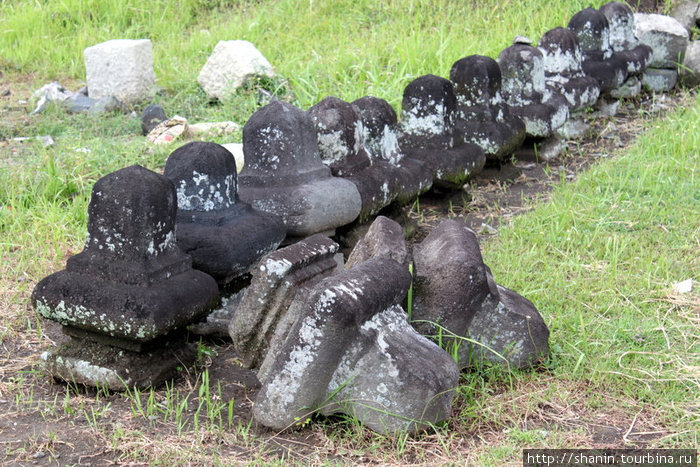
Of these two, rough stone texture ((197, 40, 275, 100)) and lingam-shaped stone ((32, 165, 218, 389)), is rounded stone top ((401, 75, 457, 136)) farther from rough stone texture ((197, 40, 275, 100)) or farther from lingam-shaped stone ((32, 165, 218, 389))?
rough stone texture ((197, 40, 275, 100))

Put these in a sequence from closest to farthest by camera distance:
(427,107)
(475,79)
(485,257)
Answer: (485,257)
(427,107)
(475,79)

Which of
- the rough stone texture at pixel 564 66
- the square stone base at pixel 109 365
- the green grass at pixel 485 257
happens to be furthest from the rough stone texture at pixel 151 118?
the square stone base at pixel 109 365

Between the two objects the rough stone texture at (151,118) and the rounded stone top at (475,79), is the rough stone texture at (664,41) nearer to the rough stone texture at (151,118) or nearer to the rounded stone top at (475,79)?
the rounded stone top at (475,79)

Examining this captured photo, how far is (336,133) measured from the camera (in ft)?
12.2

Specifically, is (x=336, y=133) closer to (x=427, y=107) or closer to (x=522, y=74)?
(x=427, y=107)

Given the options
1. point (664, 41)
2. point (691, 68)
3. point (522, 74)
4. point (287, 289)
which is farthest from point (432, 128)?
point (691, 68)

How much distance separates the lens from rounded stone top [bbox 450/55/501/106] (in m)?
4.91

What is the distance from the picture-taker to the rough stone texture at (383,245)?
2785mm

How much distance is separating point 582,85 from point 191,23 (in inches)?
192

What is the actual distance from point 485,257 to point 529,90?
2.03m

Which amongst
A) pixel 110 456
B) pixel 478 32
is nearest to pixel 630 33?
pixel 478 32

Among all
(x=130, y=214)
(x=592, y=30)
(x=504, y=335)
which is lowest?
(x=504, y=335)

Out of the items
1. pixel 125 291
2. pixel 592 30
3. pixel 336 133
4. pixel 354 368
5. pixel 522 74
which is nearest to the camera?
pixel 354 368

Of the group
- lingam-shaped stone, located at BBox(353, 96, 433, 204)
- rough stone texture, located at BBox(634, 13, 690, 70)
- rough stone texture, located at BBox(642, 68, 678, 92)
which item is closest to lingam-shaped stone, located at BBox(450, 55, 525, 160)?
lingam-shaped stone, located at BBox(353, 96, 433, 204)
